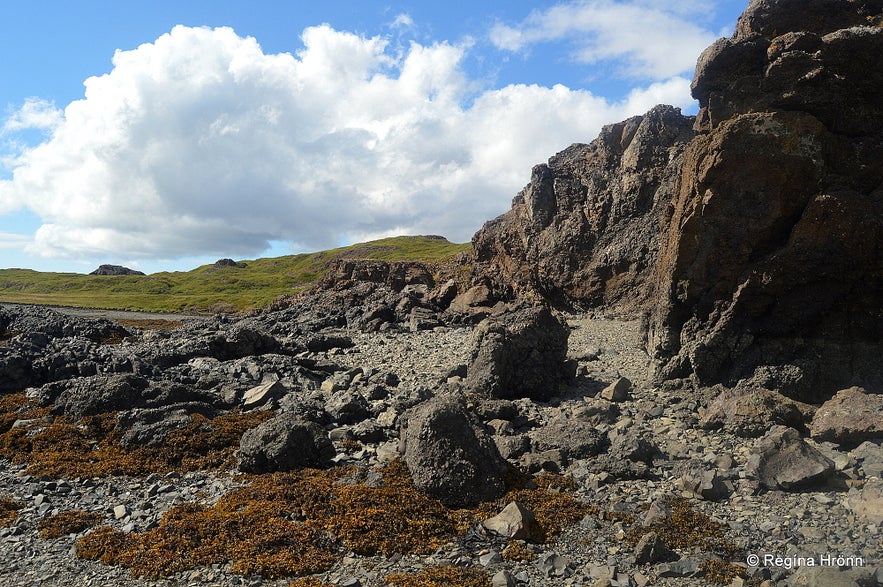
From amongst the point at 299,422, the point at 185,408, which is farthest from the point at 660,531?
the point at 185,408

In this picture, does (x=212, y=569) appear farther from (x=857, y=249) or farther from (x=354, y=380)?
(x=857, y=249)

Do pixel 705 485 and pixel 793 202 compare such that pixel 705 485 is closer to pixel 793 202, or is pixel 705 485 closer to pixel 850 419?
pixel 850 419

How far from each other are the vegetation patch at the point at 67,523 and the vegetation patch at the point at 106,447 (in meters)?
2.74

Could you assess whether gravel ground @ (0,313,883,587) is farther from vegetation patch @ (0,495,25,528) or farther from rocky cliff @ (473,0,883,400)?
rocky cliff @ (473,0,883,400)

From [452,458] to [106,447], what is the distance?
40.1ft

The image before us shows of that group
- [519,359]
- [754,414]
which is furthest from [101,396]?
[754,414]

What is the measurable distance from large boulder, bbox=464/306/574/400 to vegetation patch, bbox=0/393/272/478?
8864mm

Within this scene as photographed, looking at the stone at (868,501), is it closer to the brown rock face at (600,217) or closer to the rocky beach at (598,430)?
the rocky beach at (598,430)

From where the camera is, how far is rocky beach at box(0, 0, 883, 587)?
35.9ft

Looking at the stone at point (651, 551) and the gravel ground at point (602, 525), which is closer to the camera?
the gravel ground at point (602, 525)

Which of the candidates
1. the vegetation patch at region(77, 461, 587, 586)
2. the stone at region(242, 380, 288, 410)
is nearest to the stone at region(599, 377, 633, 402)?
the vegetation patch at region(77, 461, 587, 586)

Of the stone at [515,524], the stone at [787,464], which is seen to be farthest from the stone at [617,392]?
the stone at [515,524]

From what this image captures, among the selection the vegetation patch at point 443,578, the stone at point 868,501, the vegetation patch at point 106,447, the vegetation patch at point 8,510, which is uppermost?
the stone at point 868,501

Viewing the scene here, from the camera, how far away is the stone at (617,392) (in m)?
20.1
